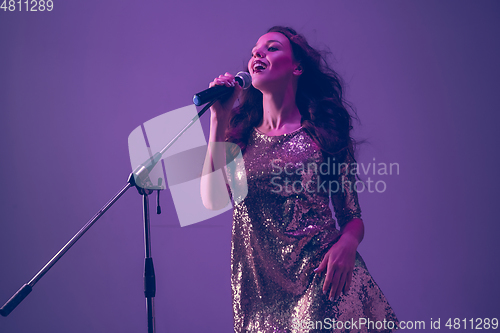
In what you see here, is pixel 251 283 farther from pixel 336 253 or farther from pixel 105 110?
pixel 105 110

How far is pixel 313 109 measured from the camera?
1.43 meters

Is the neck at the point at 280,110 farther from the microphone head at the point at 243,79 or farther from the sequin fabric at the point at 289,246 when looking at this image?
the microphone head at the point at 243,79

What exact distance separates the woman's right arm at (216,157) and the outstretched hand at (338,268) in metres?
0.37

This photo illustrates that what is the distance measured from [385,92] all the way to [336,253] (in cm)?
107

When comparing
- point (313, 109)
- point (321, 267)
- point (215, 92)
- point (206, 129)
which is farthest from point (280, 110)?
point (206, 129)

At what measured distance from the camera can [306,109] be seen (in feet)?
4.77

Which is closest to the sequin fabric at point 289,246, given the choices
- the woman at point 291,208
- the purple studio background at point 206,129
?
the woman at point 291,208

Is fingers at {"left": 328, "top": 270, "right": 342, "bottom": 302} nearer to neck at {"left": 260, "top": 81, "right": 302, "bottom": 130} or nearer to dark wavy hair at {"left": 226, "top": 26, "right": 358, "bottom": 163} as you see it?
dark wavy hair at {"left": 226, "top": 26, "right": 358, "bottom": 163}

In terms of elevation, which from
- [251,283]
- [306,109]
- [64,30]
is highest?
[64,30]

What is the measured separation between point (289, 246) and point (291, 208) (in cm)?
11

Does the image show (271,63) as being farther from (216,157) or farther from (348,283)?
(348,283)

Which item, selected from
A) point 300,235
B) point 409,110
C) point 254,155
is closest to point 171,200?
point 254,155

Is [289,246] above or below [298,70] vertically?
below

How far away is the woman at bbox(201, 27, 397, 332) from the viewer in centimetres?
119
